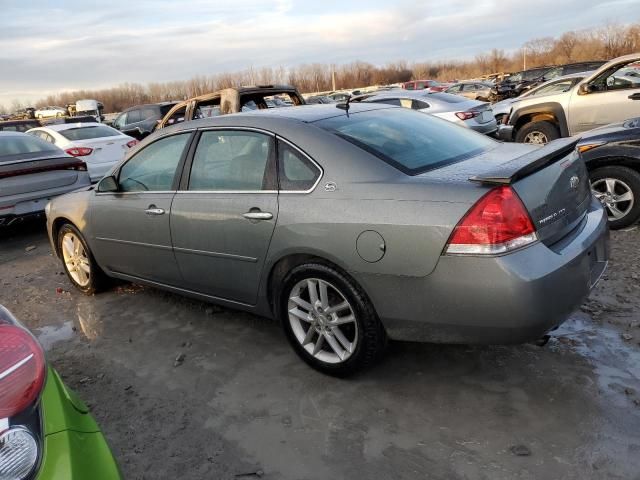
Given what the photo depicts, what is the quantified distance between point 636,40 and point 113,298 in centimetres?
5532

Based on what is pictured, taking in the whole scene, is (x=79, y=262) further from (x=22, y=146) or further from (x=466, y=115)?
(x=466, y=115)

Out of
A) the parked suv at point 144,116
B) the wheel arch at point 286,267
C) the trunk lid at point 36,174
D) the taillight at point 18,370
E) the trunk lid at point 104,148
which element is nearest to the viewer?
the taillight at point 18,370

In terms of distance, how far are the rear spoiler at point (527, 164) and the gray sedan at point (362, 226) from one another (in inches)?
0.5

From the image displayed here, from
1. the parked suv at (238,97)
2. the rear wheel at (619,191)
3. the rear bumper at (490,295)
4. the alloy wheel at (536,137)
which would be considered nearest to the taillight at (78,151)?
the parked suv at (238,97)

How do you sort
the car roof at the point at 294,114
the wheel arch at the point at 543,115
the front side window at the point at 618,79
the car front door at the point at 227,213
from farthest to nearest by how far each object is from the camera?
the wheel arch at the point at 543,115
the front side window at the point at 618,79
the car roof at the point at 294,114
the car front door at the point at 227,213

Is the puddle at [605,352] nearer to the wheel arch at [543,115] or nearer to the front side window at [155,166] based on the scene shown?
the front side window at [155,166]

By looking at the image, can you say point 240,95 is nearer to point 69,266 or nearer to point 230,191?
point 69,266

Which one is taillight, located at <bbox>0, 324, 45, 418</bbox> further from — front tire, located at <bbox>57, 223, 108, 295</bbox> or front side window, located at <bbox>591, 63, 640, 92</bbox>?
front side window, located at <bbox>591, 63, 640, 92</bbox>

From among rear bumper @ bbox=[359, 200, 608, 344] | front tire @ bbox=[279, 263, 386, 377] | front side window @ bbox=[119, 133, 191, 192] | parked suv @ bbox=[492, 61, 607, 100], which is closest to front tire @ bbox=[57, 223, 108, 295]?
front side window @ bbox=[119, 133, 191, 192]

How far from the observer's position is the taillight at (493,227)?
2467 millimetres

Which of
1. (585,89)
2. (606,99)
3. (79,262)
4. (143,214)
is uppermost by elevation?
(585,89)

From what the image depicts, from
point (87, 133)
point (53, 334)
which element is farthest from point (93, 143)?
point (53, 334)

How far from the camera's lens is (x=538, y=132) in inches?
378

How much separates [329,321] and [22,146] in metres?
6.30
